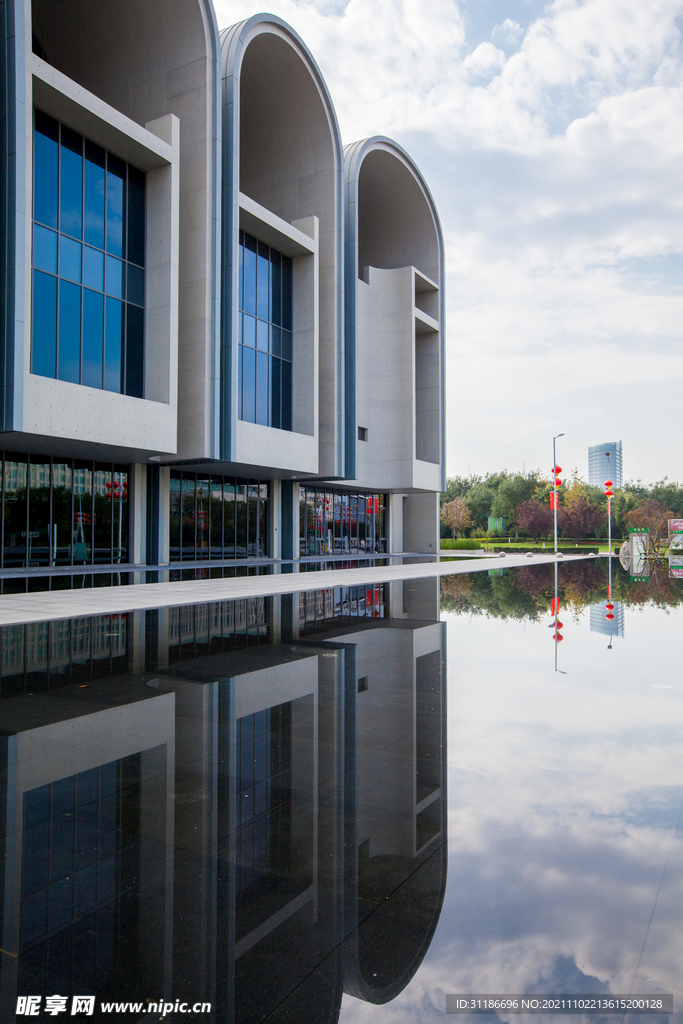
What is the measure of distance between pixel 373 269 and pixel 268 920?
40502mm

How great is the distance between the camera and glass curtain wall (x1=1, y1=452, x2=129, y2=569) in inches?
952

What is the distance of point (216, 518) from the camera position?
105 ft

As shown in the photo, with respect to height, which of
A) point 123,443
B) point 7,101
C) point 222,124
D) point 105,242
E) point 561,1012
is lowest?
point 561,1012

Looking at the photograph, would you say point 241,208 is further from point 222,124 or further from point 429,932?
point 429,932

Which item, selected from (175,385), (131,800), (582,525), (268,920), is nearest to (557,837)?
(268,920)

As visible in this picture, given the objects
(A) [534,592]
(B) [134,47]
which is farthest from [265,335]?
(A) [534,592]

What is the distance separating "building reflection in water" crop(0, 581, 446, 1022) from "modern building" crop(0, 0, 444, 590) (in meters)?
14.3

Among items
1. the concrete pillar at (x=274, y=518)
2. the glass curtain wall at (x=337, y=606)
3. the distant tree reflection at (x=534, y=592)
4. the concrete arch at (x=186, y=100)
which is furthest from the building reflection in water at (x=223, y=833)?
the concrete pillar at (x=274, y=518)

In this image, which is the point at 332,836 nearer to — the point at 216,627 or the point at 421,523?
the point at 216,627

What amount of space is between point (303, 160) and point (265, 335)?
935 centimetres

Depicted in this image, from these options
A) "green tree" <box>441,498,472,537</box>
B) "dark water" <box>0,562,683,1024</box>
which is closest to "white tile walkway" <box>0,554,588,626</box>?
"dark water" <box>0,562,683,1024</box>

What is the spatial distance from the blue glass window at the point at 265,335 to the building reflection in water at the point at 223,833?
22.8m

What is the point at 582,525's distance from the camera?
72625 millimetres

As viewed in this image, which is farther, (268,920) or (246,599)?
(246,599)
